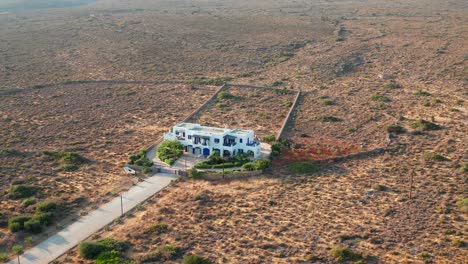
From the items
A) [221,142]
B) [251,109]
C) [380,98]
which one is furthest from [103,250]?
[380,98]


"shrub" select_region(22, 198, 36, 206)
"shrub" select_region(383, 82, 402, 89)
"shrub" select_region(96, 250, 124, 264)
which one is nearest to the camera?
"shrub" select_region(96, 250, 124, 264)

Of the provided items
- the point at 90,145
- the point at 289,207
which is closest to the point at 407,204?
the point at 289,207

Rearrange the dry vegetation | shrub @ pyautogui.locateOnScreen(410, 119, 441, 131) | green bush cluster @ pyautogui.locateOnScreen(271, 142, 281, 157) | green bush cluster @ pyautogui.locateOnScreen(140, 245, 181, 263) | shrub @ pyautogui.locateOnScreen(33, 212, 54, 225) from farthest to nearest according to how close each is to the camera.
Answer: shrub @ pyautogui.locateOnScreen(410, 119, 441, 131) → green bush cluster @ pyautogui.locateOnScreen(271, 142, 281, 157) → the dry vegetation → shrub @ pyautogui.locateOnScreen(33, 212, 54, 225) → green bush cluster @ pyautogui.locateOnScreen(140, 245, 181, 263)

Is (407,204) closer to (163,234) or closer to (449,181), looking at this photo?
(449,181)

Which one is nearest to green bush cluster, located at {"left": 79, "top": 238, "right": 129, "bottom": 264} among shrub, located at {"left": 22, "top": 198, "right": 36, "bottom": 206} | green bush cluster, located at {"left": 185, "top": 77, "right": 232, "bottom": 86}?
shrub, located at {"left": 22, "top": 198, "right": 36, "bottom": 206}

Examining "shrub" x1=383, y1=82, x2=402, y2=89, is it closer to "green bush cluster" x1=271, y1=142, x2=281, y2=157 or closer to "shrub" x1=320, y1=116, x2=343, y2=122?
"shrub" x1=320, y1=116, x2=343, y2=122

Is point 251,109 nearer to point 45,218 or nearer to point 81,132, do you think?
point 81,132

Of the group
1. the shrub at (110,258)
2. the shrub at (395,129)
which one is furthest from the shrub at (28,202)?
the shrub at (395,129)

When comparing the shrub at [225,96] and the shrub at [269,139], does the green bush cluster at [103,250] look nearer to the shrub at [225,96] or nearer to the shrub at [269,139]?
the shrub at [269,139]
